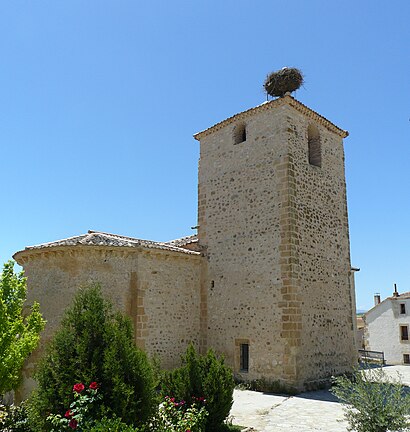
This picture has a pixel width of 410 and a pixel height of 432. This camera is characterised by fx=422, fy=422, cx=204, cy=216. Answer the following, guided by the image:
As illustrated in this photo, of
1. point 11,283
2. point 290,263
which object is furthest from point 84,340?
point 290,263

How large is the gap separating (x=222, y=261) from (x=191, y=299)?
1683 mm

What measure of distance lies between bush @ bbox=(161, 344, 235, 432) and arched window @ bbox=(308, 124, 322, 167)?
31.0 ft

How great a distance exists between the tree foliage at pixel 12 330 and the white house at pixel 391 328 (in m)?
27.5

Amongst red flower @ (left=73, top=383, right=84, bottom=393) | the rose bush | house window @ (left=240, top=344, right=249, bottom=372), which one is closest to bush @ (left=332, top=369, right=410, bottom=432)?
the rose bush

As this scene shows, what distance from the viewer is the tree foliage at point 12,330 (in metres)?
7.69

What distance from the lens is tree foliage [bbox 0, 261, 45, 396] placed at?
25.2 ft

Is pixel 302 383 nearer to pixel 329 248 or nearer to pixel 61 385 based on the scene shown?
pixel 329 248

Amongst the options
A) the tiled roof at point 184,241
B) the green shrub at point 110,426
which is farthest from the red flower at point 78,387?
the tiled roof at point 184,241

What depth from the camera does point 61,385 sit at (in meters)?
6.02

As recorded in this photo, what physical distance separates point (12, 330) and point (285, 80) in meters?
12.5

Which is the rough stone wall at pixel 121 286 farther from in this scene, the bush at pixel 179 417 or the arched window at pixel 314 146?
the arched window at pixel 314 146

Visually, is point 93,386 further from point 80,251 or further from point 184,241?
point 184,241

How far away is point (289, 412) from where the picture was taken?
9672 millimetres

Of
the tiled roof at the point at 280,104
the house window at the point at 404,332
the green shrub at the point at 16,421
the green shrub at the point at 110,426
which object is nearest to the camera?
the green shrub at the point at 110,426
